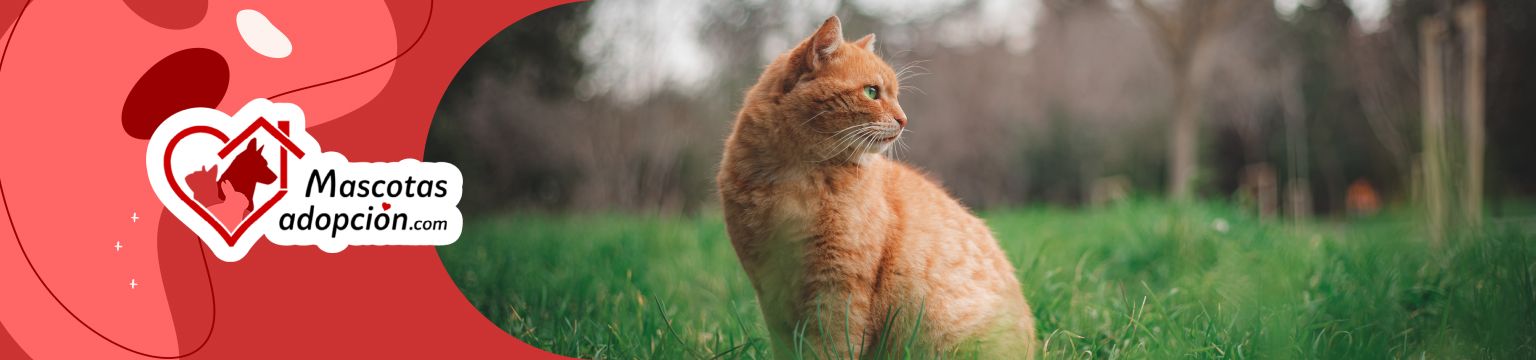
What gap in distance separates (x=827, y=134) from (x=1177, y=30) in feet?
23.1

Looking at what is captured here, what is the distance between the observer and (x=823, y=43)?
5.84 ft

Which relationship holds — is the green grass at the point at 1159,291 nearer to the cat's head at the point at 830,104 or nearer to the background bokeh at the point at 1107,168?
the background bokeh at the point at 1107,168

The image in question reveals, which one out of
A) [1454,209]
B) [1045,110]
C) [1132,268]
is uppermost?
[1045,110]

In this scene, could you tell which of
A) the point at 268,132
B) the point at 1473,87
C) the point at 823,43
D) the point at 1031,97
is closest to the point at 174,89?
the point at 268,132

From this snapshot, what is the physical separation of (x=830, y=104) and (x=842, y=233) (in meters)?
0.29

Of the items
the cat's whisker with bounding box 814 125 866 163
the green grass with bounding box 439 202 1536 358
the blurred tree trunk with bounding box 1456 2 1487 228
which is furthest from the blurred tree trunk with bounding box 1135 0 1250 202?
the cat's whisker with bounding box 814 125 866 163

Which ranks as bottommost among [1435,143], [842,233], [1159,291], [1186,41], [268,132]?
[1159,291]

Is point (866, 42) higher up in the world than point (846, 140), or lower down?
higher up

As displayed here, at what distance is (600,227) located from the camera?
498 cm

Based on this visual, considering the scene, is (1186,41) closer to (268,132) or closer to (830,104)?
(830,104)

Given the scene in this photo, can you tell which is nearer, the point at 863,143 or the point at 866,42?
the point at 863,143

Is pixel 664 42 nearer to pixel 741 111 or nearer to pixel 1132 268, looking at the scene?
pixel 1132 268

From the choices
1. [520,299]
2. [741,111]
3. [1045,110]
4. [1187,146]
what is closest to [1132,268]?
[741,111]

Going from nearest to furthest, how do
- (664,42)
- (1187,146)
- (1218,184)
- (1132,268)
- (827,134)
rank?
(827,134), (1132,268), (664,42), (1187,146), (1218,184)
